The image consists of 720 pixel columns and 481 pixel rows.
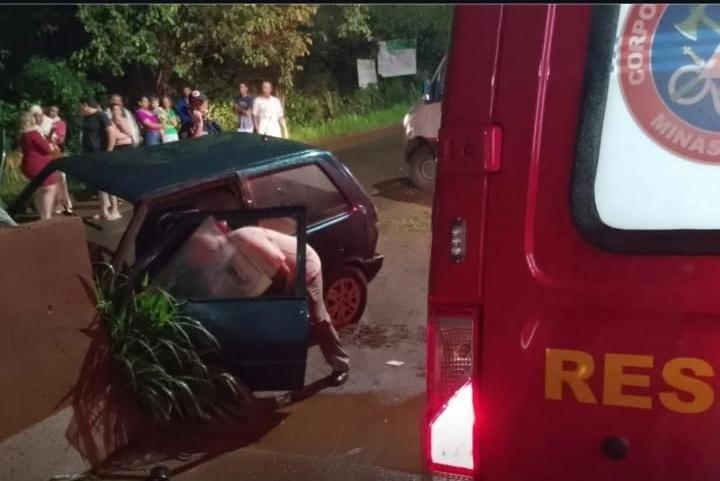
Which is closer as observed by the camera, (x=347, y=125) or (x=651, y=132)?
(x=651, y=132)

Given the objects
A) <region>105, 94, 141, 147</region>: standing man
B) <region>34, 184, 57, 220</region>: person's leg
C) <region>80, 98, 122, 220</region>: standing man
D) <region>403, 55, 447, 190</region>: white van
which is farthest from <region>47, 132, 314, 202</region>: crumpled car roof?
<region>105, 94, 141, 147</region>: standing man

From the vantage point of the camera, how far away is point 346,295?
22.5 ft

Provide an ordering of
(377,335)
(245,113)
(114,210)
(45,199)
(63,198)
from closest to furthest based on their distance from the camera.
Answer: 1. (377,335)
2. (114,210)
3. (45,199)
4. (63,198)
5. (245,113)

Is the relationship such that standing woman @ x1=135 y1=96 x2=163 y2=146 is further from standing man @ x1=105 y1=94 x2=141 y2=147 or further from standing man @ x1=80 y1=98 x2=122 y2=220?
standing man @ x1=80 y1=98 x2=122 y2=220

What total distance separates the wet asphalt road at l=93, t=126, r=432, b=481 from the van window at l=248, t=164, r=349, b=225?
100 cm

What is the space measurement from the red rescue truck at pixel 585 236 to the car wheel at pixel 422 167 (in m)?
11.1

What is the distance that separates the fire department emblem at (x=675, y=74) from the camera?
1.77 meters

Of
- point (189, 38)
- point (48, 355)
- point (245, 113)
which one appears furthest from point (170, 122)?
point (48, 355)

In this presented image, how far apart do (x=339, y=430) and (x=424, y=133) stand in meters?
7.68

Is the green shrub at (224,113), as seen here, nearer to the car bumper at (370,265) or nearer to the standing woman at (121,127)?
the standing woman at (121,127)

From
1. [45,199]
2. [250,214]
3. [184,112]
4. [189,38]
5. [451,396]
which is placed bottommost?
[184,112]

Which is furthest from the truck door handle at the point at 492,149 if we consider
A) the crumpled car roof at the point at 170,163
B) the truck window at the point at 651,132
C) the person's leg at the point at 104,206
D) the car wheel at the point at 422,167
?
the car wheel at the point at 422,167

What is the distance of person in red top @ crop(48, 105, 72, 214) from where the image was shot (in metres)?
10.0

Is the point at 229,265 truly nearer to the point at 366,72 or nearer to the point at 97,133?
the point at 97,133
